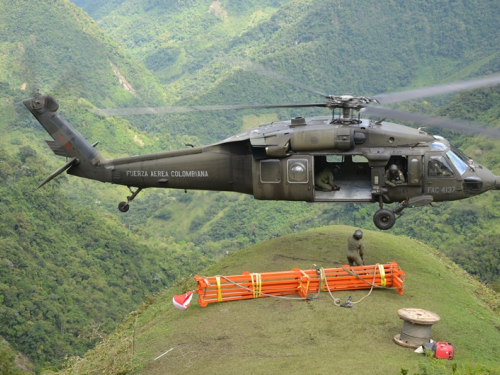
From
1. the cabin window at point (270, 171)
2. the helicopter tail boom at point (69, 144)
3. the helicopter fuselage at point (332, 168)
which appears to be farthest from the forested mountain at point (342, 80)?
the helicopter tail boom at point (69, 144)

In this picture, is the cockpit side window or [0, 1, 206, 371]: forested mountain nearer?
the cockpit side window

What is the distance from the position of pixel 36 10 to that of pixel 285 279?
13730 cm

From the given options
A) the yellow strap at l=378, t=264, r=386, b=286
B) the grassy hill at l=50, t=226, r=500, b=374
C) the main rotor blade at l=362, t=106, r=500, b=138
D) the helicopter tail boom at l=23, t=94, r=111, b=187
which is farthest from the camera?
the helicopter tail boom at l=23, t=94, r=111, b=187

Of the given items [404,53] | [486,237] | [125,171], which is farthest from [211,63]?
[125,171]

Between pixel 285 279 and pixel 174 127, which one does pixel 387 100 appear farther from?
pixel 174 127

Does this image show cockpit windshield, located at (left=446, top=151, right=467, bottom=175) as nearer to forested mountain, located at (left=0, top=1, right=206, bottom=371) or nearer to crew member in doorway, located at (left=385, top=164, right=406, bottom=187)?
crew member in doorway, located at (left=385, top=164, right=406, bottom=187)

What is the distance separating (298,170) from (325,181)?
119 centimetres

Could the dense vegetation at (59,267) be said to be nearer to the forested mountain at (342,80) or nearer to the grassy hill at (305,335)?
the forested mountain at (342,80)

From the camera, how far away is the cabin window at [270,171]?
63.8 ft

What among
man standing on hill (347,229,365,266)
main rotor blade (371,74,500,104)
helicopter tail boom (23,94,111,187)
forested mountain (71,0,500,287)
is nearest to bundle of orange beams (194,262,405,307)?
man standing on hill (347,229,365,266)

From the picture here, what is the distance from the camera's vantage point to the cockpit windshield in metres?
19.2

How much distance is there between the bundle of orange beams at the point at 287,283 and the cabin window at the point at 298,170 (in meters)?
3.71

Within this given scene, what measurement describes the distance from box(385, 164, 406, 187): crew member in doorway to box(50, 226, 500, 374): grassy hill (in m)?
Answer: 2.49

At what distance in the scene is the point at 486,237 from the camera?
161ft
